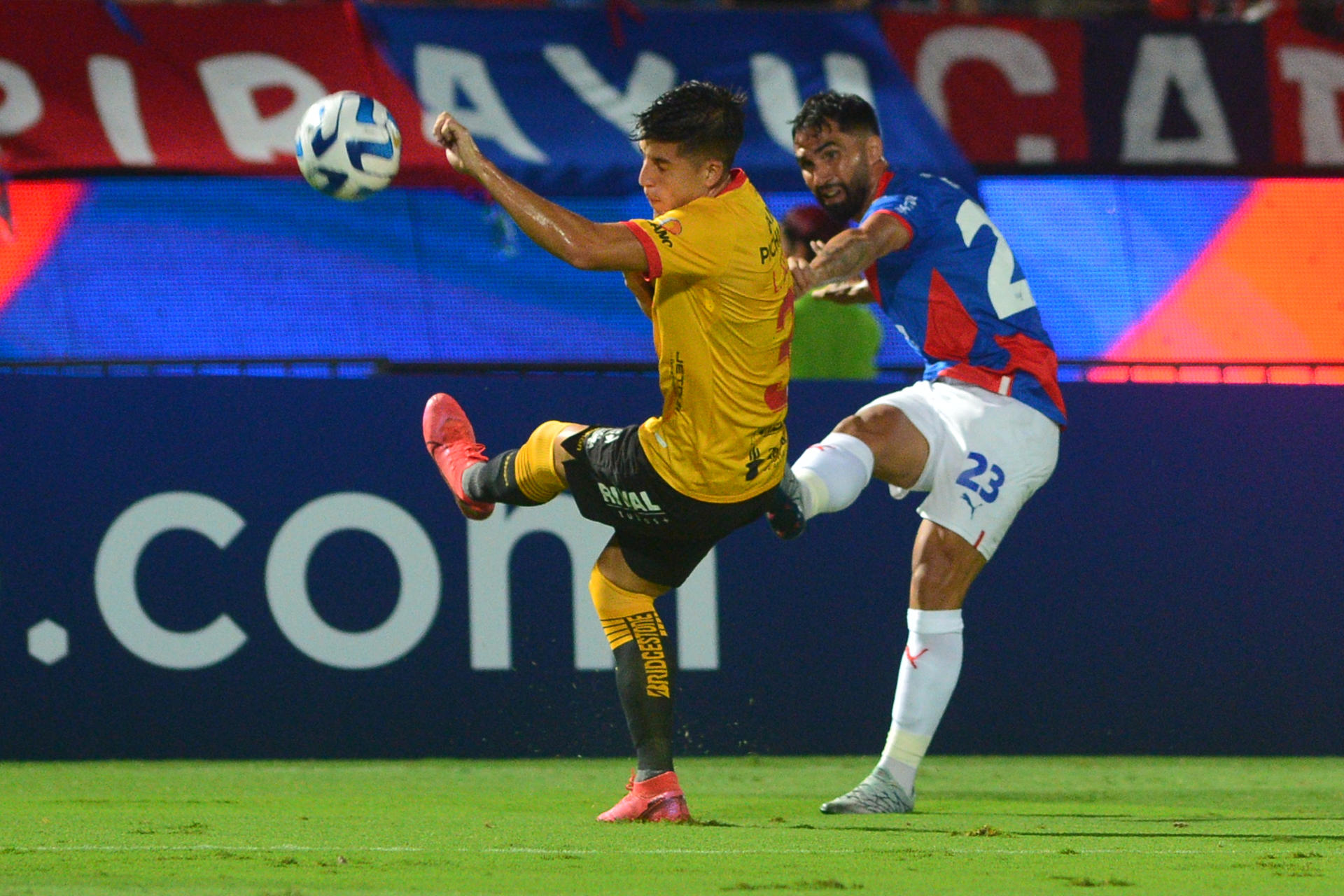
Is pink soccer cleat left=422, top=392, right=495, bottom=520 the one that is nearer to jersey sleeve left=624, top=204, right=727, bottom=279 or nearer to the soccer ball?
the soccer ball

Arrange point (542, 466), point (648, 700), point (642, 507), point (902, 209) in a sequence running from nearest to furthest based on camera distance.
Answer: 1. point (642, 507)
2. point (648, 700)
3. point (542, 466)
4. point (902, 209)

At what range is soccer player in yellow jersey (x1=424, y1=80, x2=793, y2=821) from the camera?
4.33 metres

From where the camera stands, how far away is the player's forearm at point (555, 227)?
418cm

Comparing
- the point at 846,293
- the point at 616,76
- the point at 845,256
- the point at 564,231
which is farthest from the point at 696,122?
the point at 616,76

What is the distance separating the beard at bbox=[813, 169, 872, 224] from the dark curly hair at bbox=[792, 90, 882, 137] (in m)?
0.15

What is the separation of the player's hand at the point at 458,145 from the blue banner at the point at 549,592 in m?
2.51

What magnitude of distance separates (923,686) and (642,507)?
3.94 ft

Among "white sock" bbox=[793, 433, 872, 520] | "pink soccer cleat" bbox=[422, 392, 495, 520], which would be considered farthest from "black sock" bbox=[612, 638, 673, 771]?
"pink soccer cleat" bbox=[422, 392, 495, 520]

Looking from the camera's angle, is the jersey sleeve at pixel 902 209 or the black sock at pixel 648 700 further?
the jersey sleeve at pixel 902 209

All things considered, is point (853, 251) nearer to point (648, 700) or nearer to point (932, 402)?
point (932, 402)

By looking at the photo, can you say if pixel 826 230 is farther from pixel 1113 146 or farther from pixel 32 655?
pixel 32 655

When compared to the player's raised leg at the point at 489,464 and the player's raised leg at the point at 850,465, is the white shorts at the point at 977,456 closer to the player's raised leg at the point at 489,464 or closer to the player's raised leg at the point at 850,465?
the player's raised leg at the point at 850,465

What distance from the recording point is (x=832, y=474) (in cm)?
507

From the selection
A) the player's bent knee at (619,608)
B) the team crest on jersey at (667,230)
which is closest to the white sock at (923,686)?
the player's bent knee at (619,608)
